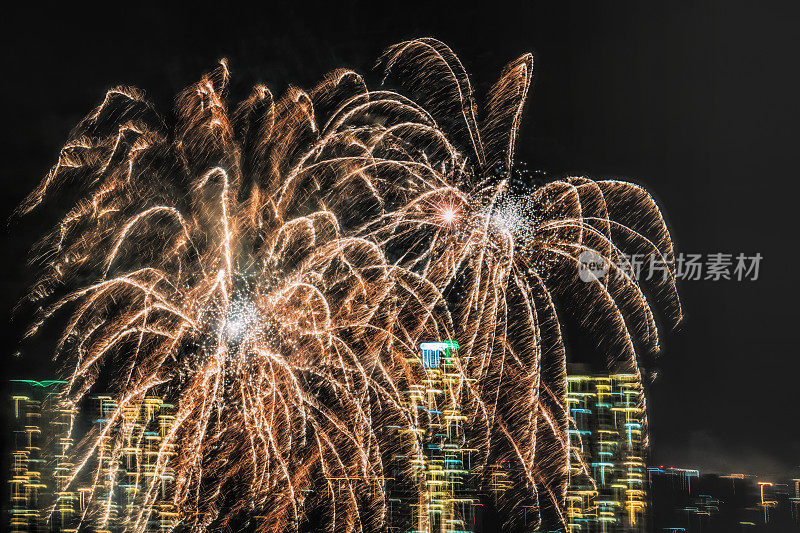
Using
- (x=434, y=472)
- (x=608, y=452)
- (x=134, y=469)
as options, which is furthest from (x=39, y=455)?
(x=608, y=452)

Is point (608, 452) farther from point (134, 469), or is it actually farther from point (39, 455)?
point (39, 455)

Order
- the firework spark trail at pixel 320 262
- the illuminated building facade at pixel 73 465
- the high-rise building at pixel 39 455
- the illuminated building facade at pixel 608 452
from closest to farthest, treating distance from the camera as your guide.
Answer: the firework spark trail at pixel 320 262 → the illuminated building facade at pixel 73 465 → the illuminated building facade at pixel 608 452 → the high-rise building at pixel 39 455

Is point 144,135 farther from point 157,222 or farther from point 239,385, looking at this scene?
point 239,385

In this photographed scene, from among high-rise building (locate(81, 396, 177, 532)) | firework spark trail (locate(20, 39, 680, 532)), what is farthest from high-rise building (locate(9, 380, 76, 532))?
firework spark trail (locate(20, 39, 680, 532))

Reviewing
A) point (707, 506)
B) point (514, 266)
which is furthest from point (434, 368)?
point (707, 506)

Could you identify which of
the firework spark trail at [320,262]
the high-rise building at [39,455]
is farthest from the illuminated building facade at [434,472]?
the high-rise building at [39,455]

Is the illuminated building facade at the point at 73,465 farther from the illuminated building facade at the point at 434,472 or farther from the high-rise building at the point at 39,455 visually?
the illuminated building facade at the point at 434,472
